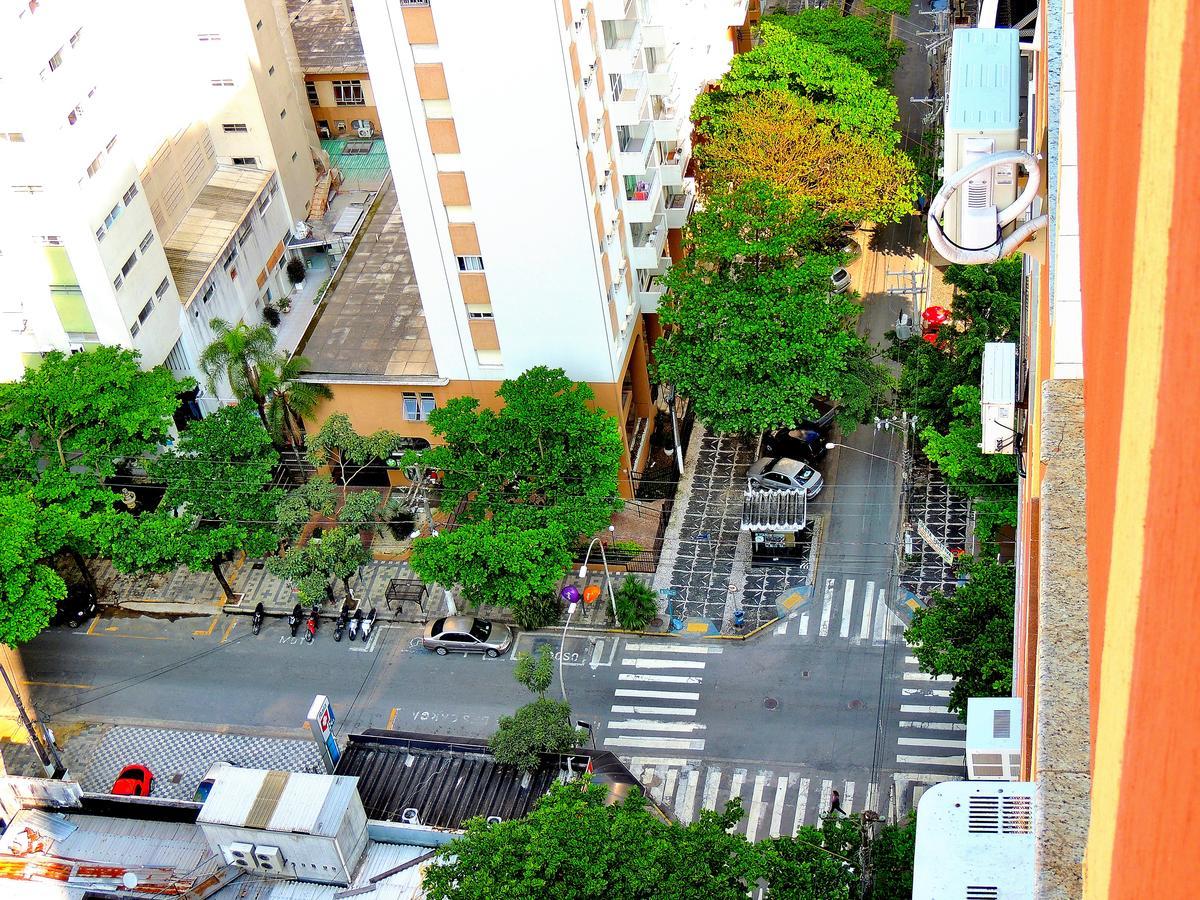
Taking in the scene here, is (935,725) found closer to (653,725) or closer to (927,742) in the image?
(927,742)

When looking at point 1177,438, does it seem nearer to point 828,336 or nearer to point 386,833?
point 386,833

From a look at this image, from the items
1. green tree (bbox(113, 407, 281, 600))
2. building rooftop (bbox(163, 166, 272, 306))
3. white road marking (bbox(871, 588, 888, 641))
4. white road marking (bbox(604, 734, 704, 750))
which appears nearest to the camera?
white road marking (bbox(604, 734, 704, 750))

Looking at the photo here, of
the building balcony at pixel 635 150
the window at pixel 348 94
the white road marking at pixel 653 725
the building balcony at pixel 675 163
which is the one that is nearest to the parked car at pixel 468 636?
the white road marking at pixel 653 725

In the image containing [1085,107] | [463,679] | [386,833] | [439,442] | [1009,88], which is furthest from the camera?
[439,442]

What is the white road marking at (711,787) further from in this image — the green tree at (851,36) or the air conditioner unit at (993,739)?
the green tree at (851,36)

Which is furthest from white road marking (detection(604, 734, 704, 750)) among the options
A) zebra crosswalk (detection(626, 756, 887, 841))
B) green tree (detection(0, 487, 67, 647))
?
green tree (detection(0, 487, 67, 647))

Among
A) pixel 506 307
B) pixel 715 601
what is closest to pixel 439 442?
pixel 506 307

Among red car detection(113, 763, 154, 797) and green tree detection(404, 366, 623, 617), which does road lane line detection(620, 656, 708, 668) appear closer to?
green tree detection(404, 366, 623, 617)

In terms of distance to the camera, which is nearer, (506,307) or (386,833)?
(386,833)
